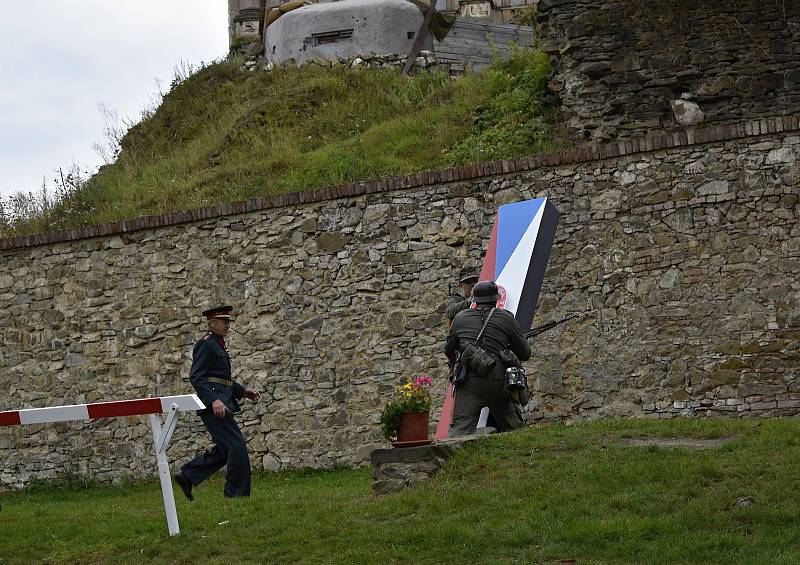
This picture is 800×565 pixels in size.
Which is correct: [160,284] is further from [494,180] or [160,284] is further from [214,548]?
[214,548]

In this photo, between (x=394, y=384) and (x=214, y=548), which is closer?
(x=214, y=548)

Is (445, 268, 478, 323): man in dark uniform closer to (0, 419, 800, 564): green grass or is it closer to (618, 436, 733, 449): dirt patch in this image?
(0, 419, 800, 564): green grass

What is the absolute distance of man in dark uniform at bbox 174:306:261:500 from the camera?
33.0ft

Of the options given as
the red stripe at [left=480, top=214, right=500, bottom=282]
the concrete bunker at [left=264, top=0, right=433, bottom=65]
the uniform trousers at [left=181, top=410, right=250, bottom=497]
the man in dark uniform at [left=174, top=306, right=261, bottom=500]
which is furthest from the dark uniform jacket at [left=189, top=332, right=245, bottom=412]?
the concrete bunker at [left=264, top=0, right=433, bottom=65]

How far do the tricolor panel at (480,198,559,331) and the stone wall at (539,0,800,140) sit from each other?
12.3 ft

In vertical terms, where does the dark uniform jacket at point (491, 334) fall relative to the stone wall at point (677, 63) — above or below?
below

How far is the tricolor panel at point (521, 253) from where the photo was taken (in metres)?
11.7

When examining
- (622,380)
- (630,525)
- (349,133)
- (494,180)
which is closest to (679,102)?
(494,180)

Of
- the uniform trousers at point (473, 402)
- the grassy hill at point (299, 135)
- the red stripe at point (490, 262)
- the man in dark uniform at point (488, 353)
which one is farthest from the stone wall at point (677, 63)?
the uniform trousers at point (473, 402)

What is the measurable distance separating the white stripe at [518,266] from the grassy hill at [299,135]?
370 cm

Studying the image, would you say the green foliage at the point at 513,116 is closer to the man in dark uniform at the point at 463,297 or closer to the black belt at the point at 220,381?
the man in dark uniform at the point at 463,297

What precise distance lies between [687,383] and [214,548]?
19.6ft

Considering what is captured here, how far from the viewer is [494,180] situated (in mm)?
13258

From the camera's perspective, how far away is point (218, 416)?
10195 mm
